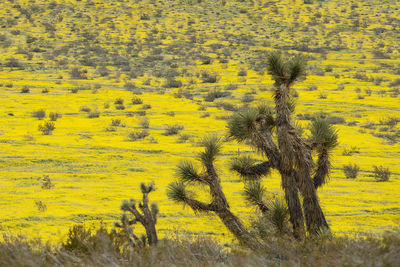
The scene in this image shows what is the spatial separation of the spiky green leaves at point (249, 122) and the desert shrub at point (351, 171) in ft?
25.0

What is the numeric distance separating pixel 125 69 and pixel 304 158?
106ft

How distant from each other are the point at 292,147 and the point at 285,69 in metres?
1.34

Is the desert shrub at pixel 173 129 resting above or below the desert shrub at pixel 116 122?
below

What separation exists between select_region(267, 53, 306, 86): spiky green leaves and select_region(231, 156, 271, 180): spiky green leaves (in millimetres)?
1443

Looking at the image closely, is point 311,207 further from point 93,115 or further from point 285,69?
point 93,115

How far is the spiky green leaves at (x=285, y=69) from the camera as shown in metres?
7.37

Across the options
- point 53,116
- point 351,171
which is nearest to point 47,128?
point 53,116

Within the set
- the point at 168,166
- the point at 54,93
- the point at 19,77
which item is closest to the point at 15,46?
the point at 19,77

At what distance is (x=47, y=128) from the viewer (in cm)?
1959

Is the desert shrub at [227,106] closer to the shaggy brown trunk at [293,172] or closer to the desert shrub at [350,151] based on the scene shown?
the desert shrub at [350,151]

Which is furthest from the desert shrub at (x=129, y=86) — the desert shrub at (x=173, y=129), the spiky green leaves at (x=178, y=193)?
the spiky green leaves at (x=178, y=193)

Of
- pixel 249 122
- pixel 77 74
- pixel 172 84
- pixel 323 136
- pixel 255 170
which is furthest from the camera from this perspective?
pixel 77 74

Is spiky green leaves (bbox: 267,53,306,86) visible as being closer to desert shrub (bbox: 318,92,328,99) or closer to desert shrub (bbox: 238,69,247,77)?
desert shrub (bbox: 318,92,328,99)

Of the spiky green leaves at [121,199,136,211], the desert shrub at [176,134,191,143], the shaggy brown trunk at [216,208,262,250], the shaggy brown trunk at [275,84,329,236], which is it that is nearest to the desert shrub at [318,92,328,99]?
the desert shrub at [176,134,191,143]
